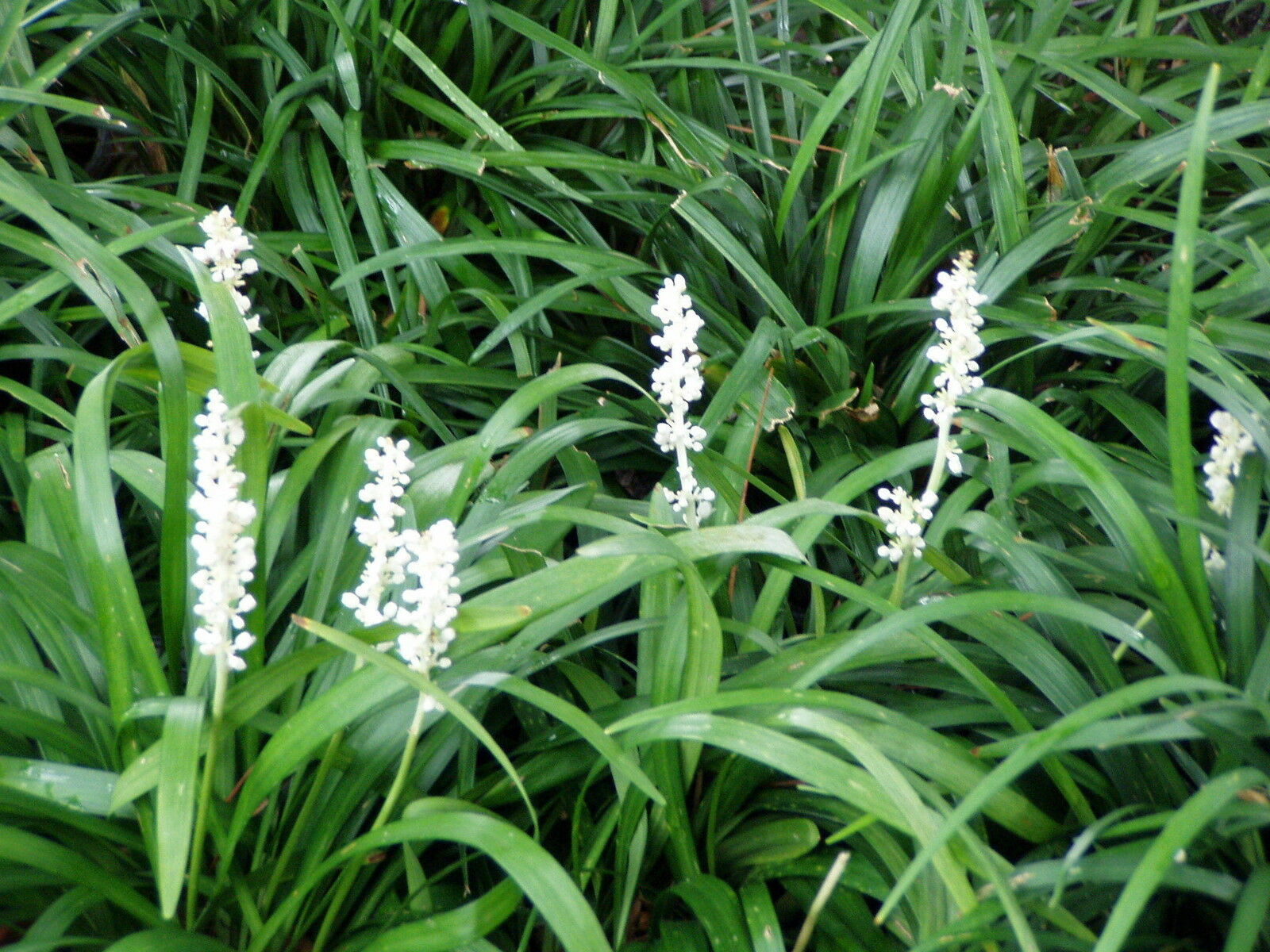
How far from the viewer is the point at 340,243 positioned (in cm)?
227

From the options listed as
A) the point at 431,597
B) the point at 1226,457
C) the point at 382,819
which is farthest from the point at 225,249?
the point at 1226,457

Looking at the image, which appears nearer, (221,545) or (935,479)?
(221,545)

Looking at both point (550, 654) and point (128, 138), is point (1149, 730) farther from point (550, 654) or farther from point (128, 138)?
point (128, 138)

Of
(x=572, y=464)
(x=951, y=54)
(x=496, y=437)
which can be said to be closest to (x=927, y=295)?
(x=951, y=54)

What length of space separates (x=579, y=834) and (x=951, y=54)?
77.7 inches

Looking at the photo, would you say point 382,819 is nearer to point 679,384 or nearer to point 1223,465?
point 679,384

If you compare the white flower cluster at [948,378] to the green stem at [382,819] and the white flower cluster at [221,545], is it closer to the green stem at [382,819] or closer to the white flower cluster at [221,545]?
the green stem at [382,819]

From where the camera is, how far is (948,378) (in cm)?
137

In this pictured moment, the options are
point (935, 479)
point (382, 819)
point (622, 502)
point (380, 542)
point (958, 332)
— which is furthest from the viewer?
point (622, 502)

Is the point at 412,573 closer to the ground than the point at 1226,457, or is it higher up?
closer to the ground

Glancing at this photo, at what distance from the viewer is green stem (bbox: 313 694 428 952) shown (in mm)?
1122

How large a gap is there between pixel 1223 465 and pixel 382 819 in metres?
1.25

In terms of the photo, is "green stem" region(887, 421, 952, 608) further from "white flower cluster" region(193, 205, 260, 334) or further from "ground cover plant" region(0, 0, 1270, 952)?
"white flower cluster" region(193, 205, 260, 334)

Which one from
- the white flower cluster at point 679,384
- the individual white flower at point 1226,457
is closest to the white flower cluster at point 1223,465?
the individual white flower at point 1226,457
